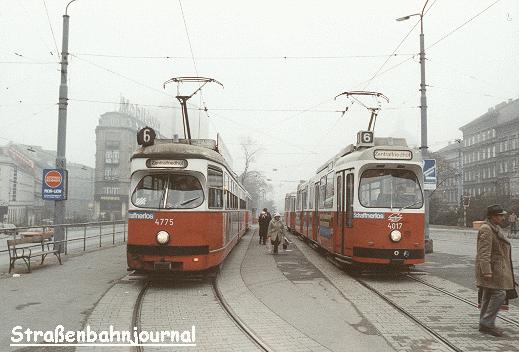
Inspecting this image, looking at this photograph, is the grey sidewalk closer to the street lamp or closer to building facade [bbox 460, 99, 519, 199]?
the street lamp

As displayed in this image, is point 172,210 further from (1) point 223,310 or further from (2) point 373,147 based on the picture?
(2) point 373,147

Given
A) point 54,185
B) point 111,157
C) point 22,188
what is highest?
point 111,157

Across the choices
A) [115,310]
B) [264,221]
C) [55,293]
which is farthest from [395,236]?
[264,221]

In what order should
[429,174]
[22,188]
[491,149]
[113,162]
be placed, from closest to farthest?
[429,174] → [22,188] → [491,149] → [113,162]

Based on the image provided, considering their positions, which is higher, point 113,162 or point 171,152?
point 113,162

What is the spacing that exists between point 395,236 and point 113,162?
248ft

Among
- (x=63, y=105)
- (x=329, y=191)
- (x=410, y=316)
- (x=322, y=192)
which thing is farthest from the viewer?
(x=63, y=105)

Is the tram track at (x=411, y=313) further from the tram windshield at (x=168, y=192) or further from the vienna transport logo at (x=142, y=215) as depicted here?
the vienna transport logo at (x=142, y=215)

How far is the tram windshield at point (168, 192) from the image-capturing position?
1112 cm

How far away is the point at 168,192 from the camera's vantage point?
11.2m

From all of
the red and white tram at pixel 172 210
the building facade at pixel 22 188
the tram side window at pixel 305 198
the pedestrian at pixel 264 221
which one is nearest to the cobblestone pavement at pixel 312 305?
the red and white tram at pixel 172 210

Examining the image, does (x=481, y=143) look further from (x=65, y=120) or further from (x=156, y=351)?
(x=156, y=351)

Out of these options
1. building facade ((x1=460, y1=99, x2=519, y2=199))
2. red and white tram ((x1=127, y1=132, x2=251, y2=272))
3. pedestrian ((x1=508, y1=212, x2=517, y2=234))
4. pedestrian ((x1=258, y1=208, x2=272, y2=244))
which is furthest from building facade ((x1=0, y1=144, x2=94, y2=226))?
building facade ((x1=460, y1=99, x2=519, y2=199))

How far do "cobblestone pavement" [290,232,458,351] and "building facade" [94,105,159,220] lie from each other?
71.0m
